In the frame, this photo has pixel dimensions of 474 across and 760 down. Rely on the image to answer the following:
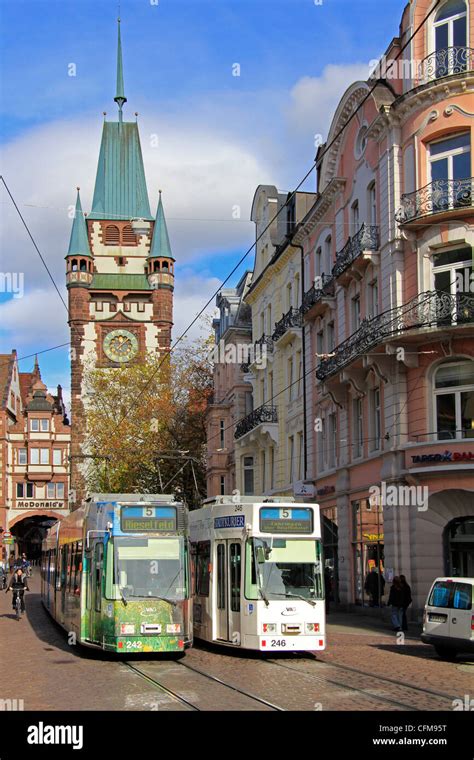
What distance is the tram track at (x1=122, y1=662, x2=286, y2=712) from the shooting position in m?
13.8

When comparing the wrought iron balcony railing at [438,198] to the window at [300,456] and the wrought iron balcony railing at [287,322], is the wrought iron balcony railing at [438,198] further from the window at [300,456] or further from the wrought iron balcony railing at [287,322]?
the window at [300,456]

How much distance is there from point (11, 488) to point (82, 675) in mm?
76650

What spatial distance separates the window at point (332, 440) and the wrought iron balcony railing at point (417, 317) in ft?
18.8

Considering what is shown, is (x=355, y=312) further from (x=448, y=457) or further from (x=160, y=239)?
(x=160, y=239)

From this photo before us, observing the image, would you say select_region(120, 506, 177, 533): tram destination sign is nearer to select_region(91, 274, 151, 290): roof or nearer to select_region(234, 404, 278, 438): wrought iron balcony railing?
select_region(234, 404, 278, 438): wrought iron balcony railing

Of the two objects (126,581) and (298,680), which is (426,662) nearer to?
(298,680)

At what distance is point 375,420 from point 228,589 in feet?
40.3

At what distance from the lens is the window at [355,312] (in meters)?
34.8

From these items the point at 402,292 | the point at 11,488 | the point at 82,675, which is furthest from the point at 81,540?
the point at 11,488

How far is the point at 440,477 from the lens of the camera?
93.1ft

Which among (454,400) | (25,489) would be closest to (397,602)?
(454,400)

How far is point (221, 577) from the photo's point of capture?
22.2 m

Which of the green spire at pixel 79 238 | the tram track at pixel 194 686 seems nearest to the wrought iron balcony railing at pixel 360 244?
the tram track at pixel 194 686

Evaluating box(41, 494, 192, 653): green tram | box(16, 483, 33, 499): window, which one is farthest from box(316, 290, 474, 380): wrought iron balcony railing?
box(16, 483, 33, 499): window
